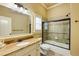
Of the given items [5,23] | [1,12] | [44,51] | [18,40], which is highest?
[1,12]

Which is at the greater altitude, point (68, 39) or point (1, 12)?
point (1, 12)

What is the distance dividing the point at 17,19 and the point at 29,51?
48cm

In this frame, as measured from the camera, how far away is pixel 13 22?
146cm

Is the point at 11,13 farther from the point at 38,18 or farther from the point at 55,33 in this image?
the point at 55,33

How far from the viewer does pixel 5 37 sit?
1.39 meters

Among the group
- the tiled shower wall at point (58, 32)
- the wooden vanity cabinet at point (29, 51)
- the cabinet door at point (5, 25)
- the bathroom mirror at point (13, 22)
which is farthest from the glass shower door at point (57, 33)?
the cabinet door at point (5, 25)

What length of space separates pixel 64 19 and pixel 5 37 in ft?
2.75

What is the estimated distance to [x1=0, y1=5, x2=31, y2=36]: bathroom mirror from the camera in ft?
4.38

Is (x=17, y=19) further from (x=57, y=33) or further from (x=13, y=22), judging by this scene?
(x=57, y=33)

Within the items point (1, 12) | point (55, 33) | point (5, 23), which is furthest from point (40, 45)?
point (1, 12)

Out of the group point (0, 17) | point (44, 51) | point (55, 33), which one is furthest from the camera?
point (55, 33)

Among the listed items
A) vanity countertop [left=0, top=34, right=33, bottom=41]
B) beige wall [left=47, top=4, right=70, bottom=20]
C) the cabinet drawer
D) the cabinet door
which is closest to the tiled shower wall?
beige wall [left=47, top=4, right=70, bottom=20]

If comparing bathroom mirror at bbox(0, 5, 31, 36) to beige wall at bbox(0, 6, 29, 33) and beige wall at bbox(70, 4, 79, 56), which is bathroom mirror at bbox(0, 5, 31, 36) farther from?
beige wall at bbox(70, 4, 79, 56)

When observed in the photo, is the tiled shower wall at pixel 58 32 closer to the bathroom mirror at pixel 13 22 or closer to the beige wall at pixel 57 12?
the beige wall at pixel 57 12
